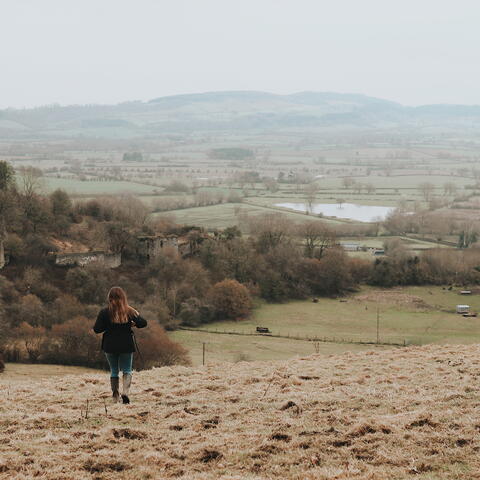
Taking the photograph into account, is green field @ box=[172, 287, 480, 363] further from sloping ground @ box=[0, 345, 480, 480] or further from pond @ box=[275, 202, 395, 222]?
pond @ box=[275, 202, 395, 222]

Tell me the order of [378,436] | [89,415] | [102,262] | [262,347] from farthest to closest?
[102,262]
[262,347]
[89,415]
[378,436]

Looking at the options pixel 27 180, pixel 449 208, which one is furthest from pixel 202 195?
pixel 27 180

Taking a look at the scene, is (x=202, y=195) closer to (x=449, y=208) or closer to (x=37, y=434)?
(x=449, y=208)

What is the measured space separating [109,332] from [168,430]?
7.70 feet

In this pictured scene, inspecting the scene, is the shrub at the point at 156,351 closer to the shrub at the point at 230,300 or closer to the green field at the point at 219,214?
the shrub at the point at 230,300

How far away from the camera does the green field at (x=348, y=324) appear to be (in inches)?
1543

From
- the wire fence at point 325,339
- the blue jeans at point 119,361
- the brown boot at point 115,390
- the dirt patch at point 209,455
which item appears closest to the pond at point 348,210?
the wire fence at point 325,339

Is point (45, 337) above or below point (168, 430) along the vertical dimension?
below

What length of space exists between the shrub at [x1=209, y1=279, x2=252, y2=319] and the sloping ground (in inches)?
1256

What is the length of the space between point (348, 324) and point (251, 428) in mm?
35911

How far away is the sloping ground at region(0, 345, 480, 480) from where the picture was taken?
1012 centimetres

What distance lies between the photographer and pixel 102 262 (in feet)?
167

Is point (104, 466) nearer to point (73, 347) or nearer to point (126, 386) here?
point (126, 386)

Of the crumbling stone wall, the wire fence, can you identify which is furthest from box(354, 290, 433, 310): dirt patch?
the crumbling stone wall
